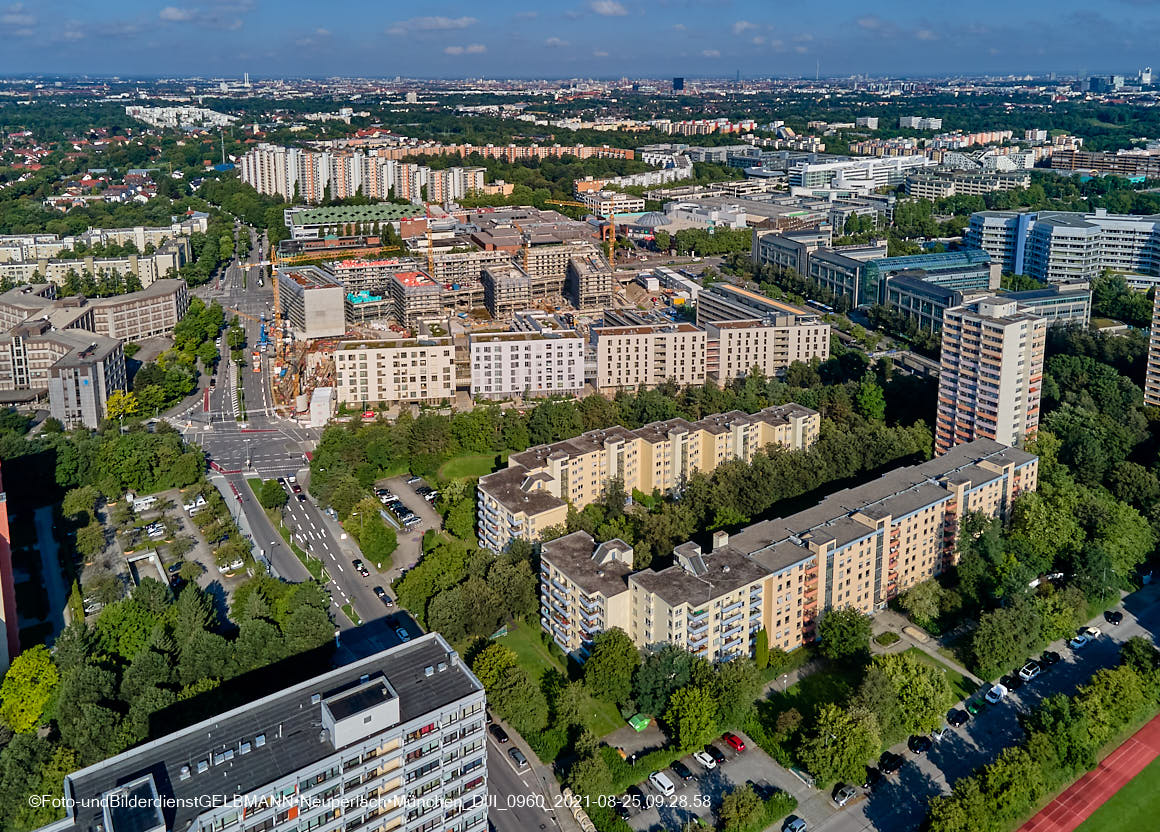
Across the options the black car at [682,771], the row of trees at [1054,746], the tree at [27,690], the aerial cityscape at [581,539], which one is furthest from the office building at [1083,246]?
the tree at [27,690]

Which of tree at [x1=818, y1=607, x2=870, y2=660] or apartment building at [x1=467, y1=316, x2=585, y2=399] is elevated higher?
apartment building at [x1=467, y1=316, x2=585, y2=399]

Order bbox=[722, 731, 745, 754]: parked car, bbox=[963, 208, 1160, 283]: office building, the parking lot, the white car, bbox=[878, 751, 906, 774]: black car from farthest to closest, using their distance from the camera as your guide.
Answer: bbox=[963, 208, 1160, 283]: office building, the white car, bbox=[722, 731, 745, 754]: parked car, bbox=[878, 751, 906, 774]: black car, the parking lot

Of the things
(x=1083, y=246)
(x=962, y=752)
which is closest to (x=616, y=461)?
(x=962, y=752)

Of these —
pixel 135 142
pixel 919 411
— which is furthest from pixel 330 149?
pixel 919 411

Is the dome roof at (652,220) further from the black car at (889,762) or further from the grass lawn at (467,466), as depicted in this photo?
the black car at (889,762)

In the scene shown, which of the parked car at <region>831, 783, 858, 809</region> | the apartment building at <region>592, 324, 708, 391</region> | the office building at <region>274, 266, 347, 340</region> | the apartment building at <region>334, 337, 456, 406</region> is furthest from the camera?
the office building at <region>274, 266, 347, 340</region>

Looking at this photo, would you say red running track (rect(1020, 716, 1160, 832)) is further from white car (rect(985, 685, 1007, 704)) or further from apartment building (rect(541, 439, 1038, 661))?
apartment building (rect(541, 439, 1038, 661))

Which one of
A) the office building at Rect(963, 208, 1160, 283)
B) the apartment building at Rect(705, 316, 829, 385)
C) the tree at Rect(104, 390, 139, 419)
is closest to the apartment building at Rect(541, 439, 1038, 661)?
the apartment building at Rect(705, 316, 829, 385)

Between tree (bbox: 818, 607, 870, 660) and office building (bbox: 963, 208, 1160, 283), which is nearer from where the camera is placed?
tree (bbox: 818, 607, 870, 660)
